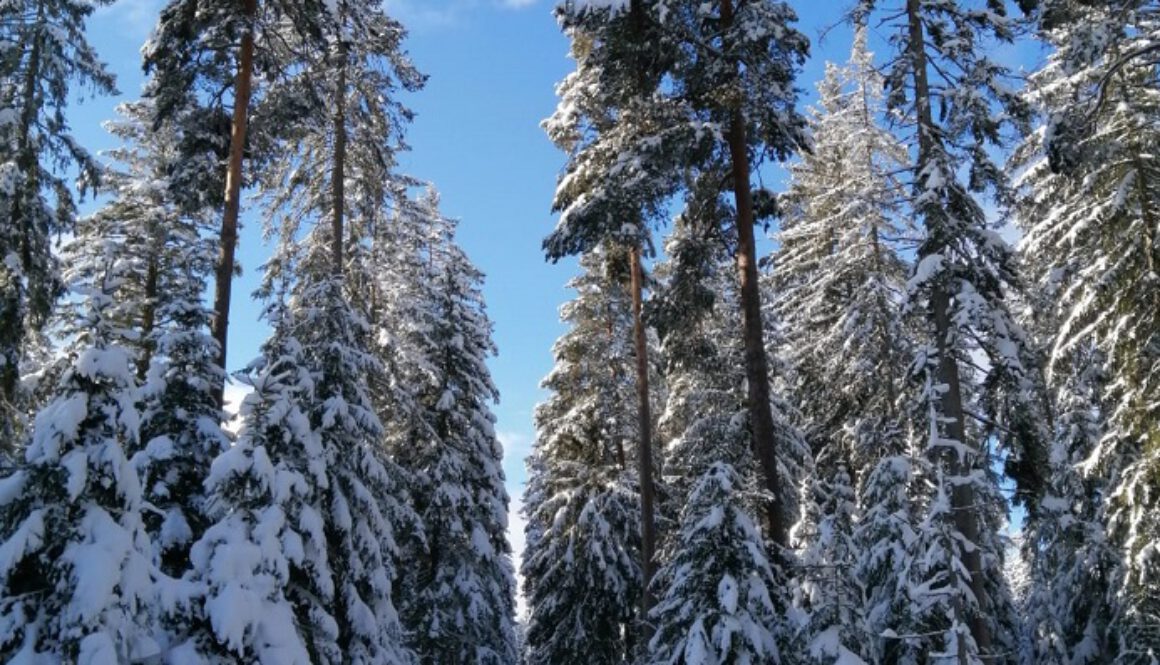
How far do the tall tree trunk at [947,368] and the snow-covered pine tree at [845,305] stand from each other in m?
2.73

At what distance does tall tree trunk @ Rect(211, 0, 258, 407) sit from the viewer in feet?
42.3

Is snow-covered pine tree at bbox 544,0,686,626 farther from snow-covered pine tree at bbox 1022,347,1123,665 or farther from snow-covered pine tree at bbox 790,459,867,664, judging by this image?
snow-covered pine tree at bbox 1022,347,1123,665

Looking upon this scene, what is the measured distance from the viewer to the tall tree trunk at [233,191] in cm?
1291

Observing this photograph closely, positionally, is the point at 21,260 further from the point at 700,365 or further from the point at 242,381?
the point at 700,365

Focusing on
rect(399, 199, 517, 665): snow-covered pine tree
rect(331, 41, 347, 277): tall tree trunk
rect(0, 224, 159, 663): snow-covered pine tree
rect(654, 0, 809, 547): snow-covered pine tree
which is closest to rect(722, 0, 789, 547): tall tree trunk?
rect(654, 0, 809, 547): snow-covered pine tree

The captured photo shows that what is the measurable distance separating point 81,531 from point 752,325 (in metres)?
9.26

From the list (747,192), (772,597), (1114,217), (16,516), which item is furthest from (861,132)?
(16,516)

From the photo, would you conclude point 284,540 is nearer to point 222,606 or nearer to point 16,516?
point 222,606

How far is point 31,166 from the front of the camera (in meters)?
14.9

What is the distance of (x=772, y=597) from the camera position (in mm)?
11547

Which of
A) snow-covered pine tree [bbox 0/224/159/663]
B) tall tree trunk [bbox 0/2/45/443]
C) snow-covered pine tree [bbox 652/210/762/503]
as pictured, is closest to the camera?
snow-covered pine tree [bbox 0/224/159/663]

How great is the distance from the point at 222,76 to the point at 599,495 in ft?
48.2

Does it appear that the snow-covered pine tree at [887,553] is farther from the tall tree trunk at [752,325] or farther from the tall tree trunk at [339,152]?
the tall tree trunk at [339,152]

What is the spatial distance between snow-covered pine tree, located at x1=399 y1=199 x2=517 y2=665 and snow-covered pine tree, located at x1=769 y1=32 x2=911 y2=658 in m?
8.25
